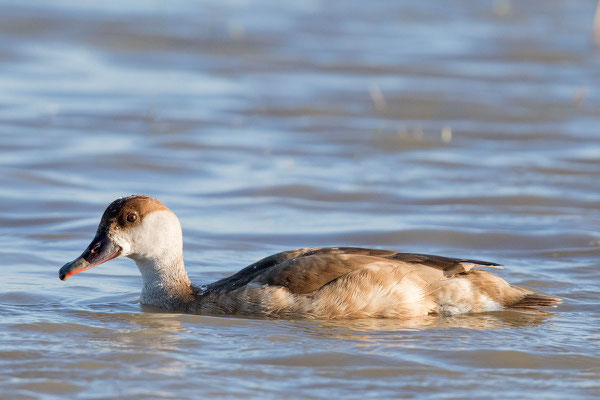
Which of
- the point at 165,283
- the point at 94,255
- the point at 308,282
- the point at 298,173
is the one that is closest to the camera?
the point at 308,282

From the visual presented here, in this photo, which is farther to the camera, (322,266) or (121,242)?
(121,242)

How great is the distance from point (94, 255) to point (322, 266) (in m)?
1.64

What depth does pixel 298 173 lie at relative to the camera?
12.6m

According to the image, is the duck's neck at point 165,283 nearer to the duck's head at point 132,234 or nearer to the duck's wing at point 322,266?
→ the duck's head at point 132,234

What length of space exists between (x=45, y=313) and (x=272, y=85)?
33.6 feet

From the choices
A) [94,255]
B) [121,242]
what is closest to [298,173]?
[121,242]

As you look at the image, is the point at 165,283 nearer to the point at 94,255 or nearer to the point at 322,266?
the point at 94,255

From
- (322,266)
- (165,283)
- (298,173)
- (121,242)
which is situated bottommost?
(165,283)

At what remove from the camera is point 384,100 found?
55.2 feet

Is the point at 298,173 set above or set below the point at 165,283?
above

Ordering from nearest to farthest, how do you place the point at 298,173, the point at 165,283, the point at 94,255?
the point at 94,255, the point at 165,283, the point at 298,173

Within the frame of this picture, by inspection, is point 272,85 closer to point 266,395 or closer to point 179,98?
point 179,98

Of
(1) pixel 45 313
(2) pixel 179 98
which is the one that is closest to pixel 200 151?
(2) pixel 179 98

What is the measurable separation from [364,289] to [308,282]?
384mm
